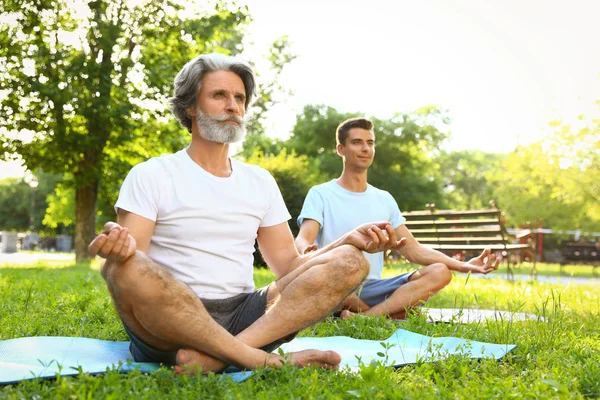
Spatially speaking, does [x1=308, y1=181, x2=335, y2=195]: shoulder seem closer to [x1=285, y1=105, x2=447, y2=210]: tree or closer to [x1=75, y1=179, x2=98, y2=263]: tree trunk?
[x1=75, y1=179, x2=98, y2=263]: tree trunk

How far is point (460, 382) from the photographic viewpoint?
3.59 m

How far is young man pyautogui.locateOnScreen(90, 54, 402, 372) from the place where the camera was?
11.1ft

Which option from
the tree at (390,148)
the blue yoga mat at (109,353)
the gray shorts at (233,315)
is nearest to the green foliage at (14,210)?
the tree at (390,148)

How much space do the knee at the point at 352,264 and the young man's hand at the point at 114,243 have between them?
115 cm

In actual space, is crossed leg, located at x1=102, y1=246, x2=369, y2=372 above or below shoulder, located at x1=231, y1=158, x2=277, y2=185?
below

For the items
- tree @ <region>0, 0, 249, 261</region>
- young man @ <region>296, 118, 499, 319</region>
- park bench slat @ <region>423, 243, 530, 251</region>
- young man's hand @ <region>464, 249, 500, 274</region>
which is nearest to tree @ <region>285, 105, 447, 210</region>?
tree @ <region>0, 0, 249, 261</region>

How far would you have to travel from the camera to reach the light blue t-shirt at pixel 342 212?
21.3 ft

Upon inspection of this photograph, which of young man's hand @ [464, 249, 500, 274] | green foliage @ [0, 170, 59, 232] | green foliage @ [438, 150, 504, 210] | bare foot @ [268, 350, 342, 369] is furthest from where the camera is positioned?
green foliage @ [0, 170, 59, 232]

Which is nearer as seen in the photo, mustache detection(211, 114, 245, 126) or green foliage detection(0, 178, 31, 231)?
mustache detection(211, 114, 245, 126)

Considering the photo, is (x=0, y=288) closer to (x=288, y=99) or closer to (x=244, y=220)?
(x=244, y=220)

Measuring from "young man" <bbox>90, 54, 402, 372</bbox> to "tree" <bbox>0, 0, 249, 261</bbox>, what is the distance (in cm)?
1589

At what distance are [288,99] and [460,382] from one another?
3663 cm

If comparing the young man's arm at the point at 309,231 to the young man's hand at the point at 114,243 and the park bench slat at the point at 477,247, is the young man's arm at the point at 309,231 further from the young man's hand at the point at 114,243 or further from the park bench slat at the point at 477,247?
the park bench slat at the point at 477,247

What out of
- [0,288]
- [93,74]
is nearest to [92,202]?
[93,74]
